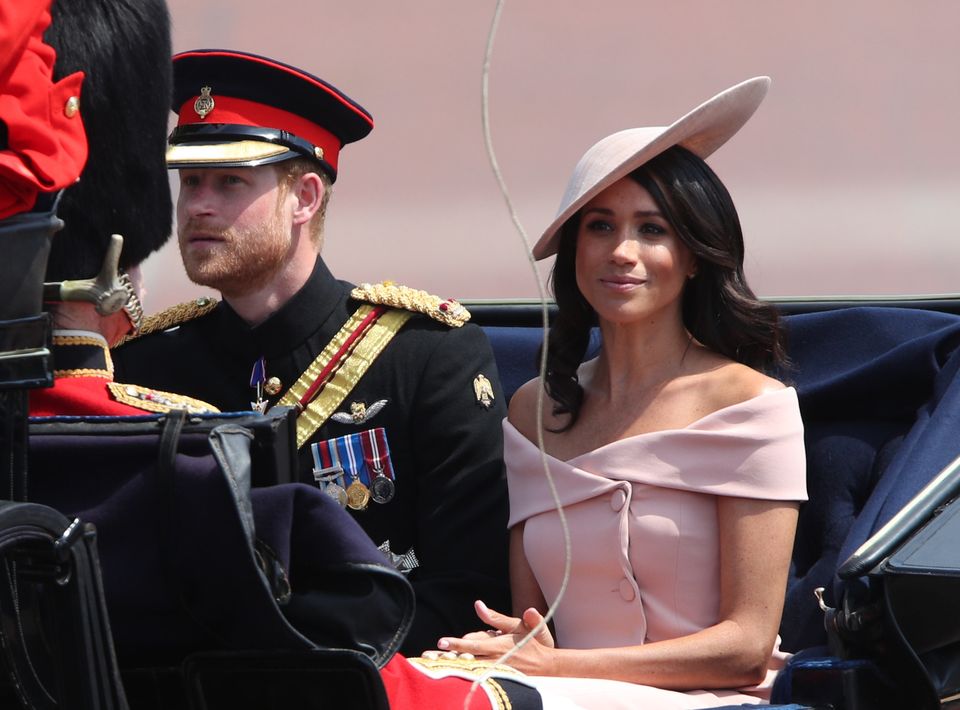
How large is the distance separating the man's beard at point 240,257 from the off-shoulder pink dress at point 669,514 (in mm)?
782

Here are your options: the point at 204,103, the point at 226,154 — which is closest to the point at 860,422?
the point at 226,154

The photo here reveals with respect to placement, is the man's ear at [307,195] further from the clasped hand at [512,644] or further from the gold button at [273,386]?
the clasped hand at [512,644]

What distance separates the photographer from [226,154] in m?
2.81

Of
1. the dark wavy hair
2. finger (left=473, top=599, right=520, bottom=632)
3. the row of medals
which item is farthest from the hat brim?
finger (left=473, top=599, right=520, bottom=632)

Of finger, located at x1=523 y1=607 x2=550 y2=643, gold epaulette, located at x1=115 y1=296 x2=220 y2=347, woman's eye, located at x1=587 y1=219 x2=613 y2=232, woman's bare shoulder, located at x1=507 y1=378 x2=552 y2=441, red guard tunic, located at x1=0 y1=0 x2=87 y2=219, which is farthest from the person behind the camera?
gold epaulette, located at x1=115 y1=296 x2=220 y2=347

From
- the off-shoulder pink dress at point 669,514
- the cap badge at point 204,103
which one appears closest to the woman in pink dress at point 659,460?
the off-shoulder pink dress at point 669,514

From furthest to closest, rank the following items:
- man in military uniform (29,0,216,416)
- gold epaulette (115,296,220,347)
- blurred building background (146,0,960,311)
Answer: blurred building background (146,0,960,311), gold epaulette (115,296,220,347), man in military uniform (29,0,216,416)

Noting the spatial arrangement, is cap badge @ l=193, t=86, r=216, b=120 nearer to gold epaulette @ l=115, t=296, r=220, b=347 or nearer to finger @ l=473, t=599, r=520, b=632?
gold epaulette @ l=115, t=296, r=220, b=347

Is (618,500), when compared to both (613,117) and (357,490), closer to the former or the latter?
(357,490)

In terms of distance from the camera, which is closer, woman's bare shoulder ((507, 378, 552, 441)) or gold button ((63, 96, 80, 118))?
gold button ((63, 96, 80, 118))

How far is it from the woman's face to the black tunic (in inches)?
17.3

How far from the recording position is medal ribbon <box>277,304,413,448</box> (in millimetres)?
2820

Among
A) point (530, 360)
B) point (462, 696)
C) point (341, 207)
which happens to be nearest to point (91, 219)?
point (462, 696)

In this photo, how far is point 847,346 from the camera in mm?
2752
